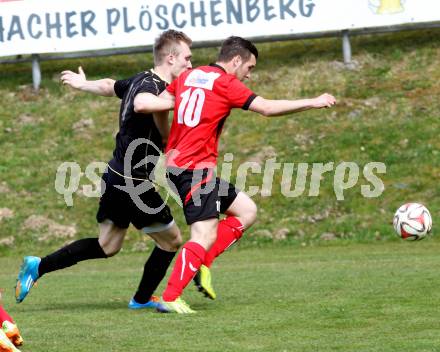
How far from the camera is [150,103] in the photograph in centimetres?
799

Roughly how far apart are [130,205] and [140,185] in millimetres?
199

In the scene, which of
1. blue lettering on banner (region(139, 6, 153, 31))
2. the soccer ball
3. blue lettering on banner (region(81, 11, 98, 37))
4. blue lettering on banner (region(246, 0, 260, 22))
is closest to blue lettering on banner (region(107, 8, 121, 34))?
blue lettering on banner (region(81, 11, 98, 37))

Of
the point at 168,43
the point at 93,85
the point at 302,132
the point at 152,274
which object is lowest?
the point at 152,274

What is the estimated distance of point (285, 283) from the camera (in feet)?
33.6

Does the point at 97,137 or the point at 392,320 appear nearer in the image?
the point at 392,320

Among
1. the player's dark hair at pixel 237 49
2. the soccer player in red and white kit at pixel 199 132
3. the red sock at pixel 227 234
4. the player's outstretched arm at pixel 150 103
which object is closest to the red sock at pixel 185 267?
the soccer player in red and white kit at pixel 199 132

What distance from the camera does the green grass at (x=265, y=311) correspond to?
641 centimetres

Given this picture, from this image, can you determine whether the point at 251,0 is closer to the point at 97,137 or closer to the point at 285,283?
the point at 97,137

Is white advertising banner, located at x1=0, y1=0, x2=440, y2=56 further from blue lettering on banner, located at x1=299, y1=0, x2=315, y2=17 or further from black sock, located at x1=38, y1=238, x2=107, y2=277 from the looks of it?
black sock, located at x1=38, y1=238, x2=107, y2=277

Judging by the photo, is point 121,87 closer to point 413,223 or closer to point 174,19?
point 413,223

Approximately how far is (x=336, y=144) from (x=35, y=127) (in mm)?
5765

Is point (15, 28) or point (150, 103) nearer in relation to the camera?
point (150, 103)

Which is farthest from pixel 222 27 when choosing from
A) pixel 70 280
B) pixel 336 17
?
pixel 70 280

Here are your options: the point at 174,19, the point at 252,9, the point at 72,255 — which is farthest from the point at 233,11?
the point at 72,255
